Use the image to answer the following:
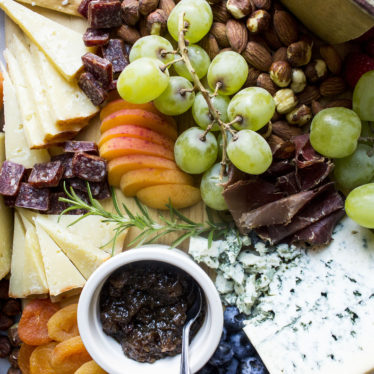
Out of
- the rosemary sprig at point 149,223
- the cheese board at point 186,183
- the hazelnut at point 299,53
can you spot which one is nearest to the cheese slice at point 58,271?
the cheese board at point 186,183

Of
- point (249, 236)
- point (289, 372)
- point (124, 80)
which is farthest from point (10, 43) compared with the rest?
point (289, 372)

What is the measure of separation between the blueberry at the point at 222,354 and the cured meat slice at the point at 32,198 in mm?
638

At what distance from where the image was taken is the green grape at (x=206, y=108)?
1247 millimetres

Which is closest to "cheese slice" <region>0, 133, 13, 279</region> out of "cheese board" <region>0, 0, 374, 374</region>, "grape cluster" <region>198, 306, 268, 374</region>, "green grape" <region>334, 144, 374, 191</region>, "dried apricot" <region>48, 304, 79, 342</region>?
"cheese board" <region>0, 0, 374, 374</region>

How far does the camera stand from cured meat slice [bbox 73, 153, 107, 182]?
52.3 inches

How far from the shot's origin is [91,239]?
1.36 meters

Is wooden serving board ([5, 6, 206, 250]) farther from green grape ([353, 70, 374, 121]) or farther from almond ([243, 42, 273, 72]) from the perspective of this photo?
green grape ([353, 70, 374, 121])

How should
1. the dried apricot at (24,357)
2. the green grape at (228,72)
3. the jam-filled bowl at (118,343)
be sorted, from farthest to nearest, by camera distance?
the dried apricot at (24,357), the green grape at (228,72), the jam-filled bowl at (118,343)

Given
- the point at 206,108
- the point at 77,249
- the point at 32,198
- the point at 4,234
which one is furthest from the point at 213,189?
the point at 4,234

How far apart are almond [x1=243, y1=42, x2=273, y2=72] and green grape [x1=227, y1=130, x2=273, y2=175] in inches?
10.5

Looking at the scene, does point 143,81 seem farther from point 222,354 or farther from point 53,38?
point 222,354

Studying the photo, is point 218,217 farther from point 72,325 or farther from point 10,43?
point 10,43

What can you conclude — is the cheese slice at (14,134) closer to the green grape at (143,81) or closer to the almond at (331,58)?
the green grape at (143,81)

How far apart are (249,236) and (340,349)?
0.36 m
